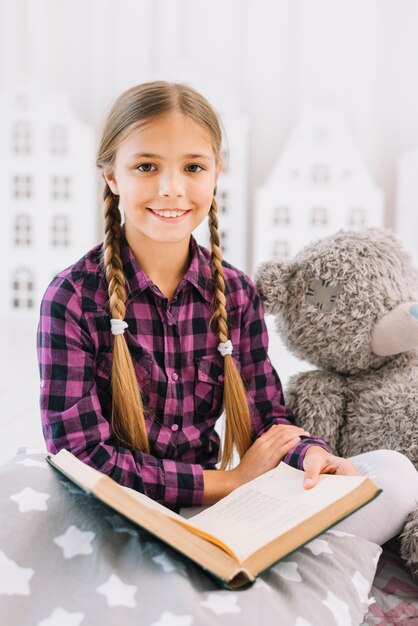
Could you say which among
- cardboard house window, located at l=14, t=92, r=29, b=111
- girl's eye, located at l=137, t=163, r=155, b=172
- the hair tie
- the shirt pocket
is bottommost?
the shirt pocket

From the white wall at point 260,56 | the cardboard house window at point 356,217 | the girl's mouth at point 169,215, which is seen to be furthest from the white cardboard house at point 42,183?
the girl's mouth at point 169,215

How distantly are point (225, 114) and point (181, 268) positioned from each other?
1395 mm

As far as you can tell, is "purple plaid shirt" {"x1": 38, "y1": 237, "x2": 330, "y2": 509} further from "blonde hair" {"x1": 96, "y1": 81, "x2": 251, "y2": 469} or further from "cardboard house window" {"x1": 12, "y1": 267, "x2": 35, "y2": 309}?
"cardboard house window" {"x1": 12, "y1": 267, "x2": 35, "y2": 309}

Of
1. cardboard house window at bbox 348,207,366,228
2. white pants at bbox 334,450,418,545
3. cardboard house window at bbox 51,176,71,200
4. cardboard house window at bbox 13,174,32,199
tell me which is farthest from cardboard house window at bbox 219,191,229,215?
white pants at bbox 334,450,418,545

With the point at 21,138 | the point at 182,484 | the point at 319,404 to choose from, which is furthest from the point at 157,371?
the point at 21,138

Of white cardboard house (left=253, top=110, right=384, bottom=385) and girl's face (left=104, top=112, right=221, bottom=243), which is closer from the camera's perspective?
girl's face (left=104, top=112, right=221, bottom=243)

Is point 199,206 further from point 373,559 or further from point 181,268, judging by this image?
point 373,559

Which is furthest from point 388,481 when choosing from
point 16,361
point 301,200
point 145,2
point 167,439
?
point 145,2

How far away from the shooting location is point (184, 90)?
899 millimetres

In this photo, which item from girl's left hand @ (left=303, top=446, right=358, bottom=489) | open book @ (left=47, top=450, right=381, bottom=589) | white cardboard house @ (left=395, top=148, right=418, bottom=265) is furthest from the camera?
white cardboard house @ (left=395, top=148, right=418, bottom=265)

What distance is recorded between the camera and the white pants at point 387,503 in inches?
33.3

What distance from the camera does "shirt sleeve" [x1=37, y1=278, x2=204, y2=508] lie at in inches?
A: 33.1

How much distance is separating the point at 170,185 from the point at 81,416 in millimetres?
288

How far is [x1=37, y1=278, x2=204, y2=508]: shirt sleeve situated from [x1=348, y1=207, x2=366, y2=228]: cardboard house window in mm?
1539
